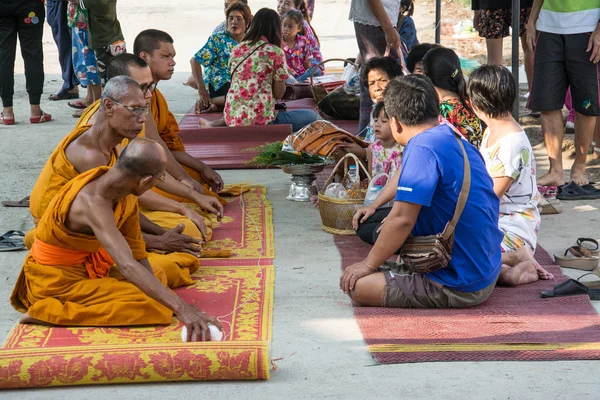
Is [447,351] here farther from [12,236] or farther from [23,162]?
[23,162]

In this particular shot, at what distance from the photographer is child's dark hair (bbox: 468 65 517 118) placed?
4.58 metres

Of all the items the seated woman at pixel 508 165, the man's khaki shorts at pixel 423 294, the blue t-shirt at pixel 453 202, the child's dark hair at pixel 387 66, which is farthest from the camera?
the child's dark hair at pixel 387 66

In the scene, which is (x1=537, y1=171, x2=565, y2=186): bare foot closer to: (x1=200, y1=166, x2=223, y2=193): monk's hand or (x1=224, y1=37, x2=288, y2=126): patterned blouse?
(x1=200, y1=166, x2=223, y2=193): monk's hand

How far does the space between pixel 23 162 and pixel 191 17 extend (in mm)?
12234

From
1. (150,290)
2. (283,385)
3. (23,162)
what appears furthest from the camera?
(23,162)

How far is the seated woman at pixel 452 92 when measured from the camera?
204 inches

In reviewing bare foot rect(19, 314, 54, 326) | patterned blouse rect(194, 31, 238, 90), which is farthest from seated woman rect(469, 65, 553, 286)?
patterned blouse rect(194, 31, 238, 90)

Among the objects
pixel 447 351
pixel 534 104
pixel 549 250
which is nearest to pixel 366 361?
pixel 447 351

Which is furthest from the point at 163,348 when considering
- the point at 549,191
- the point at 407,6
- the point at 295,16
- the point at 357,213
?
the point at 295,16

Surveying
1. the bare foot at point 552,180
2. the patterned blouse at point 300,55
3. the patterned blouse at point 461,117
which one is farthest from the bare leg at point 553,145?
the patterned blouse at point 300,55

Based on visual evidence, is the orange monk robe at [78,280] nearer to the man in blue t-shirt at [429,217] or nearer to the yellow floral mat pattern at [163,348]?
the yellow floral mat pattern at [163,348]

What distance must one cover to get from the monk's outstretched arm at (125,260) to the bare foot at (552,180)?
129 inches

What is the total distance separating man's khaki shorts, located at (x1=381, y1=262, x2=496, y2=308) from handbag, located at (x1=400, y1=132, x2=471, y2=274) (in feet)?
0.38

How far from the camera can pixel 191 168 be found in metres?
6.15
